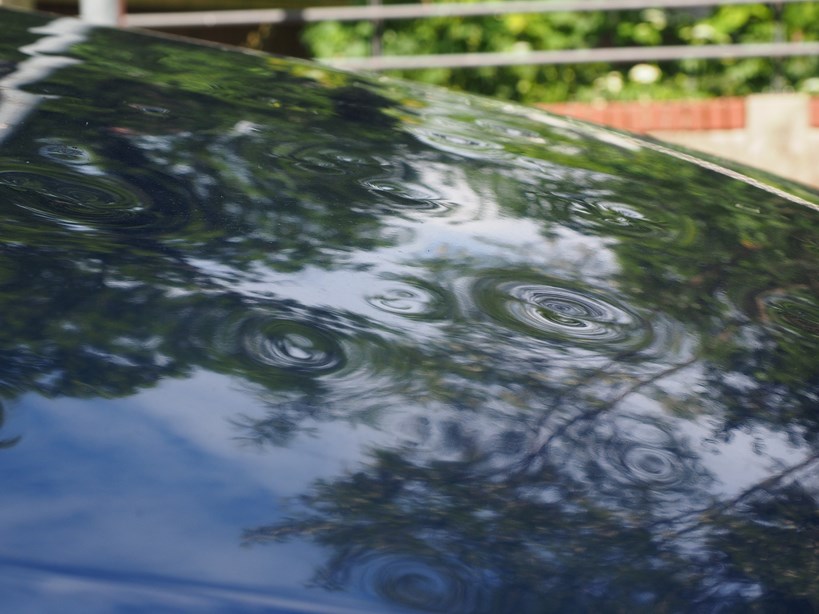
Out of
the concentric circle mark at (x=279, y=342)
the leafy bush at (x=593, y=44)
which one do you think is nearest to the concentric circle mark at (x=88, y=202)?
the concentric circle mark at (x=279, y=342)

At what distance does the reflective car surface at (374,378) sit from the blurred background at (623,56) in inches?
176

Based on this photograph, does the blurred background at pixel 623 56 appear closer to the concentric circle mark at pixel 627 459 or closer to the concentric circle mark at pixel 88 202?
the concentric circle mark at pixel 88 202

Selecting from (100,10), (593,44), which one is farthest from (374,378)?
(593,44)

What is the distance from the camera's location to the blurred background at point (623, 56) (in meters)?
5.93

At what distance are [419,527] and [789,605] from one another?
0.98 ft

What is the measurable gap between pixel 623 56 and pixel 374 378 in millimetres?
5299

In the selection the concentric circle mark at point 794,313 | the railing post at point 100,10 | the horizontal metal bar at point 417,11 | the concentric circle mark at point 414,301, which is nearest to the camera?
the concentric circle mark at point 414,301

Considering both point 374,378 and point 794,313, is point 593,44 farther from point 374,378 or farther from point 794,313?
point 374,378

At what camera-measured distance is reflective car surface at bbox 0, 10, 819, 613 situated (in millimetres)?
806

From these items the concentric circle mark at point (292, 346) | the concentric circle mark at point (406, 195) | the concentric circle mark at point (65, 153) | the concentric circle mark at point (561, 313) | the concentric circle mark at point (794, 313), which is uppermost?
the concentric circle mark at point (65, 153)

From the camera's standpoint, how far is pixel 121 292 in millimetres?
1063

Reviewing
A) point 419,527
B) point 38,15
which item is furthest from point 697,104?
point 419,527

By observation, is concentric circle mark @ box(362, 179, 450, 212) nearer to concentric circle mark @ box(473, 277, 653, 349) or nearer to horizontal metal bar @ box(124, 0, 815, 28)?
concentric circle mark @ box(473, 277, 653, 349)

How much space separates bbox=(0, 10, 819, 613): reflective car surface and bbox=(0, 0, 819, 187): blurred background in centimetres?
447
